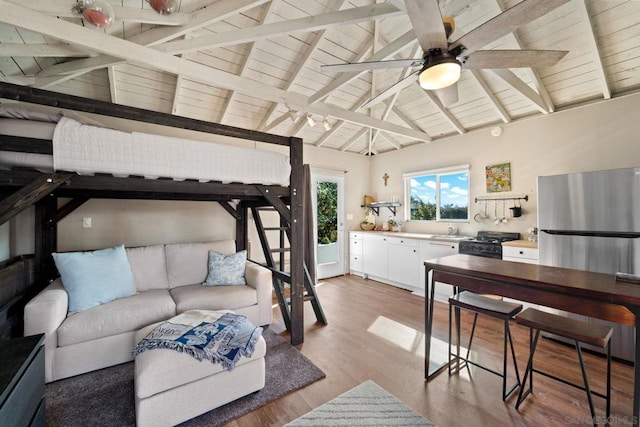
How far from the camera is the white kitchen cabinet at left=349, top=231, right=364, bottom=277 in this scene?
5269 millimetres

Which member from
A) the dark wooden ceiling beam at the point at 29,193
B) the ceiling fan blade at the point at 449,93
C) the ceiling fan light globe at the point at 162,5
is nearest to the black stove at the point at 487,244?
the ceiling fan blade at the point at 449,93

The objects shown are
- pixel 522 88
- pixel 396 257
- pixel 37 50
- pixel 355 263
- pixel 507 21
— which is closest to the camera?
pixel 507 21

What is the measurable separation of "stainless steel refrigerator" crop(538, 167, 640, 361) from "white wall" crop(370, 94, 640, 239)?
39.8 inches

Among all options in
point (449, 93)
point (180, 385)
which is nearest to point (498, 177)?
point (449, 93)

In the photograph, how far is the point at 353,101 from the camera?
13.5ft

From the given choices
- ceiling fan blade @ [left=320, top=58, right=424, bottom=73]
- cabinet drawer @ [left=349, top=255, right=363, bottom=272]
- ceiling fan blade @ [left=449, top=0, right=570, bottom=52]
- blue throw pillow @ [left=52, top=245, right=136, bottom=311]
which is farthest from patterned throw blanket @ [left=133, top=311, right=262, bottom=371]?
cabinet drawer @ [left=349, top=255, right=363, bottom=272]

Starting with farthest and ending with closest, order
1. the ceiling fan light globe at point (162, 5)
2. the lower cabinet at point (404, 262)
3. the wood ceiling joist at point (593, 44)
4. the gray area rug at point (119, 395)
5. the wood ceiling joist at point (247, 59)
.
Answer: the lower cabinet at point (404, 262)
the wood ceiling joist at point (247, 59)
the wood ceiling joist at point (593, 44)
the gray area rug at point (119, 395)
the ceiling fan light globe at point (162, 5)

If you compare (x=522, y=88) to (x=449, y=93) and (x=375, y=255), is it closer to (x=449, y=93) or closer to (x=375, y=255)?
(x=449, y=93)

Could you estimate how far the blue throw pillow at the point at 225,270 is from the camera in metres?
3.05

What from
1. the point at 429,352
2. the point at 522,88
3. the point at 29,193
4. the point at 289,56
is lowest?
the point at 429,352

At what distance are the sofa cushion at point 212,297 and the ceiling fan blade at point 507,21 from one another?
277cm

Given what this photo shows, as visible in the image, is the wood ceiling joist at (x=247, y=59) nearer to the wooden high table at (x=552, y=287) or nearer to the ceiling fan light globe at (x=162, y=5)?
the ceiling fan light globe at (x=162, y=5)

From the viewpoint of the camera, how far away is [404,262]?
4391 mm

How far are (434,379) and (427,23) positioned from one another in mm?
2430
